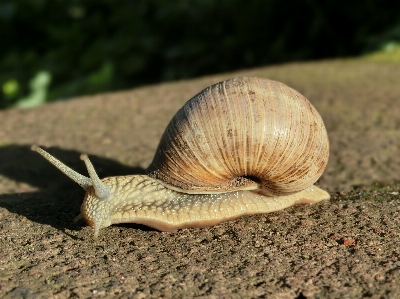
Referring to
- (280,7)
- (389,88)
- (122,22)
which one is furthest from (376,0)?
(122,22)

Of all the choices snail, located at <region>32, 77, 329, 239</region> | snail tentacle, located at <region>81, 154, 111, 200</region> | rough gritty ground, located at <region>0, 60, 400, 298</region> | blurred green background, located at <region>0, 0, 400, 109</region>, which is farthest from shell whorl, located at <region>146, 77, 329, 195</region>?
blurred green background, located at <region>0, 0, 400, 109</region>

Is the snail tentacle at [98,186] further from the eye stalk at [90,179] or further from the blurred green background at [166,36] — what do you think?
the blurred green background at [166,36]

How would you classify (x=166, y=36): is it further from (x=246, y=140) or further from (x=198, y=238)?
(x=198, y=238)

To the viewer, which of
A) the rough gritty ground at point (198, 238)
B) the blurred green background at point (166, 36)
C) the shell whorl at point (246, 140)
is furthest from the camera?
the blurred green background at point (166, 36)

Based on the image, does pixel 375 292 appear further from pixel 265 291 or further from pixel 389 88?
pixel 389 88

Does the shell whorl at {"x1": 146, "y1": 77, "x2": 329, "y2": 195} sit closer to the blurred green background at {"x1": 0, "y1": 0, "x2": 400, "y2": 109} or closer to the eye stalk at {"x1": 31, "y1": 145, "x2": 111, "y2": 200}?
the eye stalk at {"x1": 31, "y1": 145, "x2": 111, "y2": 200}

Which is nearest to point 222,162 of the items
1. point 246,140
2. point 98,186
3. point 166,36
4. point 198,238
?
point 246,140

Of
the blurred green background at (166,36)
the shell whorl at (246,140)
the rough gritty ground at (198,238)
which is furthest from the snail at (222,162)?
the blurred green background at (166,36)
